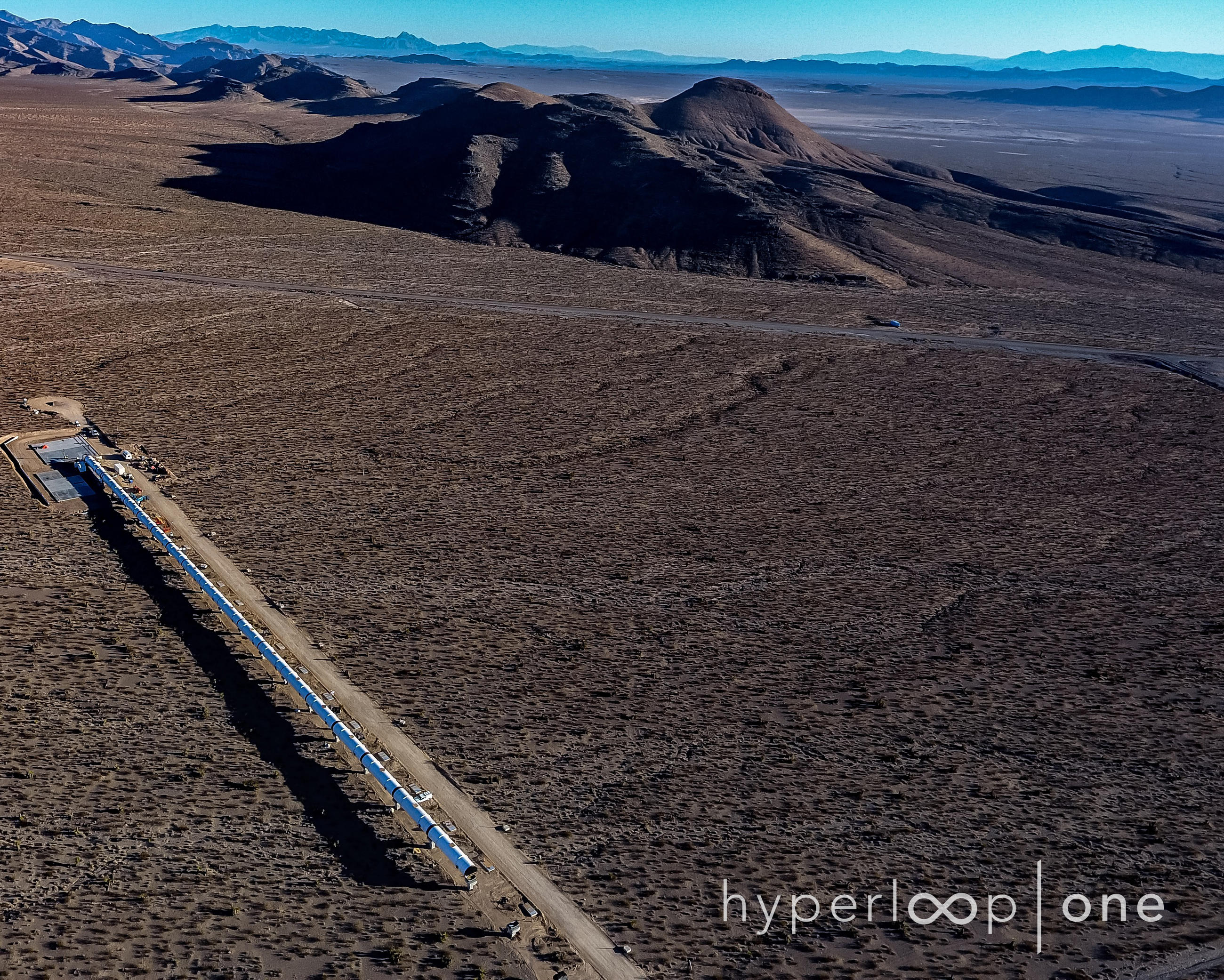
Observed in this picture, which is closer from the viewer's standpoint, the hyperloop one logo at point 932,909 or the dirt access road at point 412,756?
the dirt access road at point 412,756

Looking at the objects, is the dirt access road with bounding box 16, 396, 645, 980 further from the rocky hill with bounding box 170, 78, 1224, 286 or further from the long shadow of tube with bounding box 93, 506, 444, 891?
the rocky hill with bounding box 170, 78, 1224, 286

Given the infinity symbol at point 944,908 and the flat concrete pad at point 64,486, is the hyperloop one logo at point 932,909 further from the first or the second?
the flat concrete pad at point 64,486

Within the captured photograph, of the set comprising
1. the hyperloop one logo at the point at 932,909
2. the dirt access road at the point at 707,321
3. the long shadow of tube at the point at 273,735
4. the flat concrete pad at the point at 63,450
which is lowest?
the hyperloop one logo at the point at 932,909

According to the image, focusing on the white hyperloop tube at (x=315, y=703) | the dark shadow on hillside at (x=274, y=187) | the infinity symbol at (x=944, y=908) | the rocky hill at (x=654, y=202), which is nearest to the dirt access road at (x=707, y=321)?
the rocky hill at (x=654, y=202)

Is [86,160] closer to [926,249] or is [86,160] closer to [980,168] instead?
[926,249]

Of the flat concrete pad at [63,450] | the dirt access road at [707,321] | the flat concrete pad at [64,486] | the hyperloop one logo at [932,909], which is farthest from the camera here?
the dirt access road at [707,321]

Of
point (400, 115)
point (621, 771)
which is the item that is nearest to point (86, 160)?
point (400, 115)

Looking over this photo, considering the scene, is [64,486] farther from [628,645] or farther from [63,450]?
[628,645]

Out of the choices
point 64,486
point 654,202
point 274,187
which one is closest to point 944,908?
point 64,486
